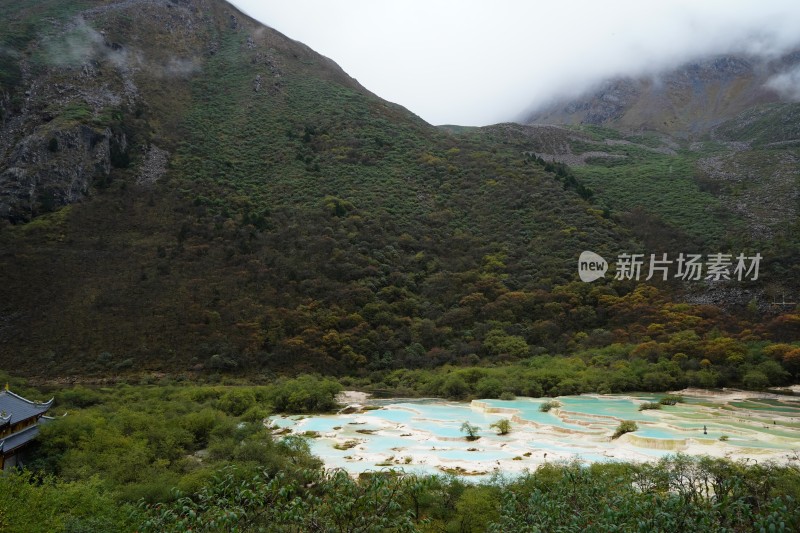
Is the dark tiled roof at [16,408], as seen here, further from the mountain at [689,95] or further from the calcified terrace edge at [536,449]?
the mountain at [689,95]

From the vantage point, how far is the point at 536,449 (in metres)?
15.6

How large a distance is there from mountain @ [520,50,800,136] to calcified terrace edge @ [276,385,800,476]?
99.5 meters

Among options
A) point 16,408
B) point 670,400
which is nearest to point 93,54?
point 16,408

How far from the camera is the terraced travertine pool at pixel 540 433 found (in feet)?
47.3

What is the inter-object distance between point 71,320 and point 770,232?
5065 cm

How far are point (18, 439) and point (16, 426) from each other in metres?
0.45

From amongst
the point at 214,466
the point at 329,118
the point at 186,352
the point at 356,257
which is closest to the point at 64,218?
the point at 186,352

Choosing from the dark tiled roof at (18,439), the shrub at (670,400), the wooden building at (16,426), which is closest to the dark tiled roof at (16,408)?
the wooden building at (16,426)

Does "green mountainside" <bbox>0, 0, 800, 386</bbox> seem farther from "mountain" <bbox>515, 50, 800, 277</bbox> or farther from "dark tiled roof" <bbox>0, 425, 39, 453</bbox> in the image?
"dark tiled roof" <bbox>0, 425, 39, 453</bbox>

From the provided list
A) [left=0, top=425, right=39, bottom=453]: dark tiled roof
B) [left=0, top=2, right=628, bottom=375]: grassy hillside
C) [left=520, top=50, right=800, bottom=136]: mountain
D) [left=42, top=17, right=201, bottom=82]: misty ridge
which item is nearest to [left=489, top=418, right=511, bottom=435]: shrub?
[left=0, top=425, right=39, bottom=453]: dark tiled roof

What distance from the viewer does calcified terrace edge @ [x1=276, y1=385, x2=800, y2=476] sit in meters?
13.8

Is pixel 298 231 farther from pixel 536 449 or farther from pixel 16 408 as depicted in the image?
pixel 536 449

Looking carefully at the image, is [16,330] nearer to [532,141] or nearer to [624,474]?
[624,474]

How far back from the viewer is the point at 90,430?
15.1m
